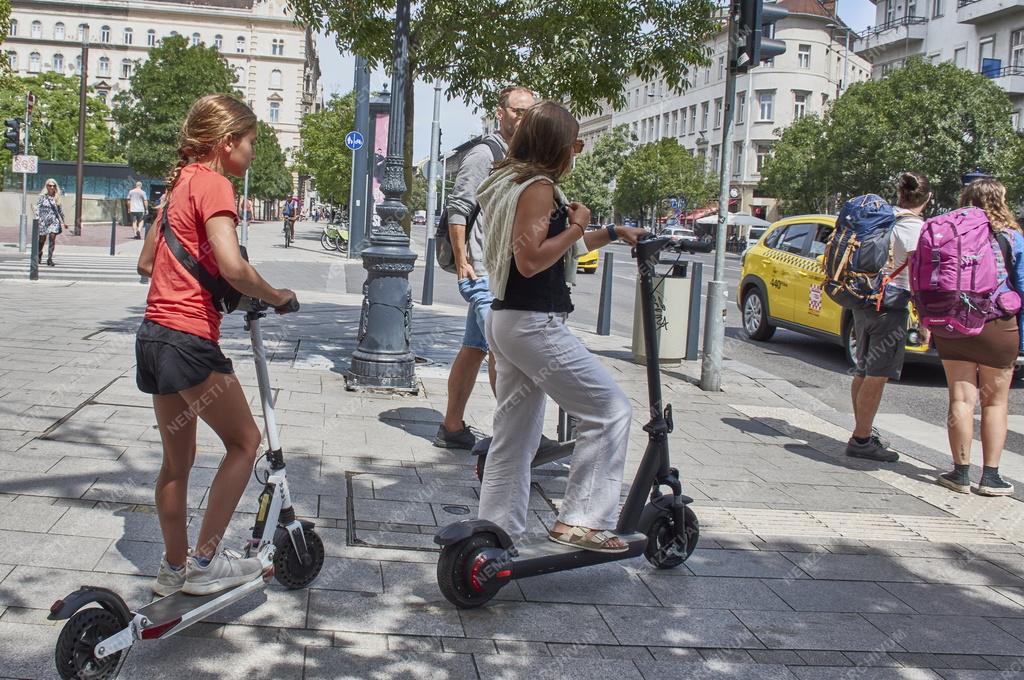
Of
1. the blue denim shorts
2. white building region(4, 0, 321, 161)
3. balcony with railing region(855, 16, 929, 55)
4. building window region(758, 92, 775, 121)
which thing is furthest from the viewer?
white building region(4, 0, 321, 161)

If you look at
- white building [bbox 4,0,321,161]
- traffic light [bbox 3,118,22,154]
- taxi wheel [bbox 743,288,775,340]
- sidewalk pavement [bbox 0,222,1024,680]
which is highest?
white building [bbox 4,0,321,161]

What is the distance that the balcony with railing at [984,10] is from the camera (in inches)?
1939

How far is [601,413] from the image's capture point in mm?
3615

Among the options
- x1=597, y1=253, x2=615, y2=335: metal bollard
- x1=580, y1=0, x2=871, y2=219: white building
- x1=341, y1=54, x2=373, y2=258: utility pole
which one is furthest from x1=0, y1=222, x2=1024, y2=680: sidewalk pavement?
x1=580, y1=0, x2=871, y2=219: white building

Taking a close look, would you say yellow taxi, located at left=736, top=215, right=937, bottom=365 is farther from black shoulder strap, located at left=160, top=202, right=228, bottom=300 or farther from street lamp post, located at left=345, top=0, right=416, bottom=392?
black shoulder strap, located at left=160, top=202, right=228, bottom=300

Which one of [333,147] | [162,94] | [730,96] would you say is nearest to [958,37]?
[333,147]

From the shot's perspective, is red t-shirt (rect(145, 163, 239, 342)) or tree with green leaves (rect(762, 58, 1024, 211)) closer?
red t-shirt (rect(145, 163, 239, 342))

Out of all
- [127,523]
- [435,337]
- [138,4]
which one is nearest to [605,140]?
[138,4]

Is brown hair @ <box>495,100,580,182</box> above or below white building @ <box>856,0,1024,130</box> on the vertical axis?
below

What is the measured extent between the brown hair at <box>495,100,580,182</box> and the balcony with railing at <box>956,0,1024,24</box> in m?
53.0

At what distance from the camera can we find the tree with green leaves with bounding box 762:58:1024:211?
41.8 meters

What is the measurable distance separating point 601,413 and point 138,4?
111 m

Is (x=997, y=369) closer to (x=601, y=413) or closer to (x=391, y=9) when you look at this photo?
(x=601, y=413)

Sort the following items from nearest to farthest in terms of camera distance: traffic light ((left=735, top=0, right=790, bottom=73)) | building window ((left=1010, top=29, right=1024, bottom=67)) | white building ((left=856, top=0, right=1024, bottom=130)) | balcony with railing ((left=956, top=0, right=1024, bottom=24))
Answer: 1. traffic light ((left=735, top=0, right=790, bottom=73))
2. balcony with railing ((left=956, top=0, right=1024, bottom=24))
3. building window ((left=1010, top=29, right=1024, bottom=67))
4. white building ((left=856, top=0, right=1024, bottom=130))
